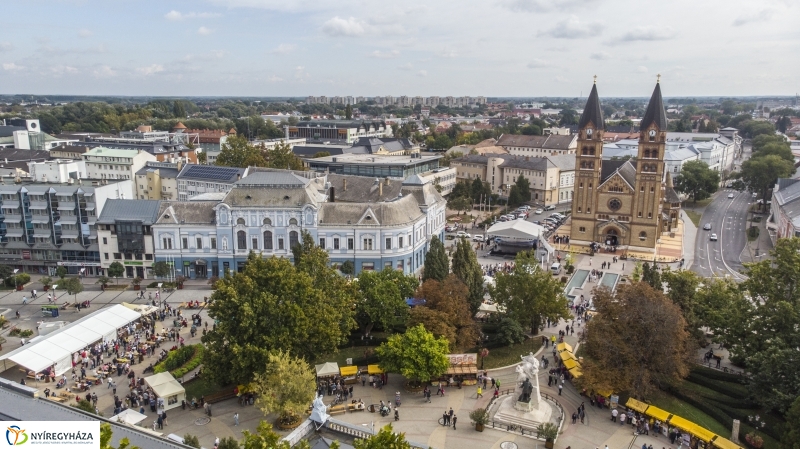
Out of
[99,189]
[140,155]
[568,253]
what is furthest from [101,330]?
[140,155]

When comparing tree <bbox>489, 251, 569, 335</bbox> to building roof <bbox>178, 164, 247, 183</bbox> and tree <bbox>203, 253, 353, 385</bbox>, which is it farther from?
building roof <bbox>178, 164, 247, 183</bbox>

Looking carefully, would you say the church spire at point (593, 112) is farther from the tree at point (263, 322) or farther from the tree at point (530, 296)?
the tree at point (263, 322)

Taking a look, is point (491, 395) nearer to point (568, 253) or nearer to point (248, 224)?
point (248, 224)

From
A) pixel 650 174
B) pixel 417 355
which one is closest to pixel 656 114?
pixel 650 174

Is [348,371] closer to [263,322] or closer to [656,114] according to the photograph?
[263,322]

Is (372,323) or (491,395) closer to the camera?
(491,395)

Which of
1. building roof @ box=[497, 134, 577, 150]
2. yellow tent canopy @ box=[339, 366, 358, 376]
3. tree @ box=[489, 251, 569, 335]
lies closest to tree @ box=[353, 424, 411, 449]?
yellow tent canopy @ box=[339, 366, 358, 376]
